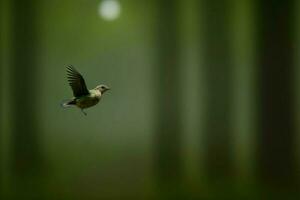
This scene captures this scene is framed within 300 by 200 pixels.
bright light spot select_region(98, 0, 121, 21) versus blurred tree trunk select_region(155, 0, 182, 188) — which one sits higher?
bright light spot select_region(98, 0, 121, 21)

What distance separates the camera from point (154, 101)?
173cm

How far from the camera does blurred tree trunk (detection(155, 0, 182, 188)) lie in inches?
67.7

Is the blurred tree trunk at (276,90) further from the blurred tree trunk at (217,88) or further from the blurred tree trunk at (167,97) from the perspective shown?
the blurred tree trunk at (167,97)

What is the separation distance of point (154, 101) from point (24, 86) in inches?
16.0

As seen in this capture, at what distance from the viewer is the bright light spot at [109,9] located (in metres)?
1.65

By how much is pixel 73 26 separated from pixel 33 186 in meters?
0.52

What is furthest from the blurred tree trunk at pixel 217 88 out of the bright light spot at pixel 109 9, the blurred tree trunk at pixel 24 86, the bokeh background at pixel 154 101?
the blurred tree trunk at pixel 24 86

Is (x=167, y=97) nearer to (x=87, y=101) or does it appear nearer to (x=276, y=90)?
(x=276, y=90)

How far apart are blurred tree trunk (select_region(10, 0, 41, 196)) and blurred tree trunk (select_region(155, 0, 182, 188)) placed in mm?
378

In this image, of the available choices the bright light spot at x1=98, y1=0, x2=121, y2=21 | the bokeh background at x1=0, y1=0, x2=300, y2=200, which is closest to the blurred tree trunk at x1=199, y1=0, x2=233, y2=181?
the bokeh background at x1=0, y1=0, x2=300, y2=200

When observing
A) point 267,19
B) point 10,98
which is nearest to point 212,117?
point 267,19

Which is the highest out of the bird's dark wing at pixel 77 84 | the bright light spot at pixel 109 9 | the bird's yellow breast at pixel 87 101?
the bright light spot at pixel 109 9

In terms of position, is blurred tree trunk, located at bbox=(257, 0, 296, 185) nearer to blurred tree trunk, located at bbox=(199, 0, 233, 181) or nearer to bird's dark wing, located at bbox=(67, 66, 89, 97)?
blurred tree trunk, located at bbox=(199, 0, 233, 181)

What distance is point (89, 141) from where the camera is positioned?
1693mm
